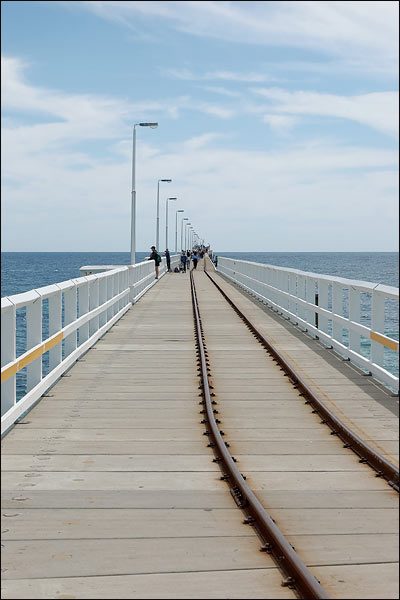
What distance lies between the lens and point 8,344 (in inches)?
360

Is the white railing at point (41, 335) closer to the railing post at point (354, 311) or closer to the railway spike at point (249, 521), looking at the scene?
the railway spike at point (249, 521)

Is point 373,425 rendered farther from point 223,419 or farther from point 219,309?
point 219,309

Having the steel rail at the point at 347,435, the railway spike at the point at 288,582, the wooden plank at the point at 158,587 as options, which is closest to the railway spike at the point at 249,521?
the wooden plank at the point at 158,587

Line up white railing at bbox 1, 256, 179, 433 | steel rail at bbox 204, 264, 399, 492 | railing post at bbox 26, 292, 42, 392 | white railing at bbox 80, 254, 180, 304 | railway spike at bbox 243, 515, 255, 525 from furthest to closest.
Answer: white railing at bbox 80, 254, 180, 304
railing post at bbox 26, 292, 42, 392
white railing at bbox 1, 256, 179, 433
steel rail at bbox 204, 264, 399, 492
railway spike at bbox 243, 515, 255, 525

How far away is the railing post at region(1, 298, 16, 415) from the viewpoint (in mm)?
8773

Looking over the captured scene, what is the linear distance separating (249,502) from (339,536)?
0.95 meters

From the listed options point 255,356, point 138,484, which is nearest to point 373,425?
point 138,484

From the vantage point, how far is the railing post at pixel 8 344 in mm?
8773

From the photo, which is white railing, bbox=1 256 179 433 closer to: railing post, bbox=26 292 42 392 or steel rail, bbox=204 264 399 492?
railing post, bbox=26 292 42 392

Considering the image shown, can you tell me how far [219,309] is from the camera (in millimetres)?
27641

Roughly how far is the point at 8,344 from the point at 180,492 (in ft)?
10.0

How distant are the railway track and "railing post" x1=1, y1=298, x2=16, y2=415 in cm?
206

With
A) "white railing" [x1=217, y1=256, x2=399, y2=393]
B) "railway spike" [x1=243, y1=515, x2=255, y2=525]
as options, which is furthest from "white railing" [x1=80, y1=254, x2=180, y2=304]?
"railway spike" [x1=243, y1=515, x2=255, y2=525]

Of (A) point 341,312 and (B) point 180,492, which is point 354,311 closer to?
(A) point 341,312
